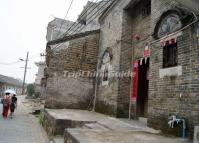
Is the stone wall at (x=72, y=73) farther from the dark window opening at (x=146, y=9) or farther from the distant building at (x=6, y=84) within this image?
→ the distant building at (x=6, y=84)

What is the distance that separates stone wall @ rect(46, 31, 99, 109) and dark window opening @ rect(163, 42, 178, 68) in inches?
292

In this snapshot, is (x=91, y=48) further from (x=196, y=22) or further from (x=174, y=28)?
(x=196, y=22)

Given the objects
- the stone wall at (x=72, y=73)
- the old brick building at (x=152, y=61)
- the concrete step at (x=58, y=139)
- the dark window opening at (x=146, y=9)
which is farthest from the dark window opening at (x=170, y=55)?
the stone wall at (x=72, y=73)

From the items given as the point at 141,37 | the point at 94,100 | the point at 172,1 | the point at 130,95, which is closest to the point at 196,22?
the point at 172,1

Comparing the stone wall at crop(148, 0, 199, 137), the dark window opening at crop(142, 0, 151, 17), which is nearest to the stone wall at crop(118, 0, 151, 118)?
the dark window opening at crop(142, 0, 151, 17)

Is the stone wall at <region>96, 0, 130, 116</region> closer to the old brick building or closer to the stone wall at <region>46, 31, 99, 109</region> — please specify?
the old brick building

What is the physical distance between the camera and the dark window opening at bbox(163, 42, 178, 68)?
7.65 metres

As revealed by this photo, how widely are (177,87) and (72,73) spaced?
846cm

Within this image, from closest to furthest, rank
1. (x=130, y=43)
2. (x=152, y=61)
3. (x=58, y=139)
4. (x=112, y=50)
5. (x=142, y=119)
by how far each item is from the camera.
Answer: (x=152, y=61) → (x=58, y=139) → (x=142, y=119) → (x=130, y=43) → (x=112, y=50)

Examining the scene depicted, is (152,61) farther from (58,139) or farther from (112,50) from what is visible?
(112,50)

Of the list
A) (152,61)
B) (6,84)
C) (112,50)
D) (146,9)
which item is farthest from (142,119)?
(6,84)

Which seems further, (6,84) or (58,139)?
(6,84)

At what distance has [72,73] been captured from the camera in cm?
1470

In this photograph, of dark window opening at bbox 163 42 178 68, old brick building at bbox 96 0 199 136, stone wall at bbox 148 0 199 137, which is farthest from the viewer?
dark window opening at bbox 163 42 178 68
